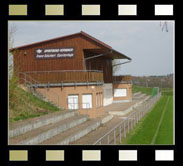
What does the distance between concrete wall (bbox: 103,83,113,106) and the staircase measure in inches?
635

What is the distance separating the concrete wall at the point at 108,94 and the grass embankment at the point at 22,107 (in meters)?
14.3

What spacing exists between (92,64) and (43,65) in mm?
4843

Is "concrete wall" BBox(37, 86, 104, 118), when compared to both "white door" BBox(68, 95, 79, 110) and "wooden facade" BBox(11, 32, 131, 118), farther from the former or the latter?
"white door" BBox(68, 95, 79, 110)

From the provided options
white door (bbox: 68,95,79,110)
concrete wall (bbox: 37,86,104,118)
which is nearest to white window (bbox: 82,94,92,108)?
concrete wall (bbox: 37,86,104,118)

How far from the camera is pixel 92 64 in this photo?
2778 centimetres

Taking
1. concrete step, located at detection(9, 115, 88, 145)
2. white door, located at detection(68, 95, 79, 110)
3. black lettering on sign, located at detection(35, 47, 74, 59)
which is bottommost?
concrete step, located at detection(9, 115, 88, 145)

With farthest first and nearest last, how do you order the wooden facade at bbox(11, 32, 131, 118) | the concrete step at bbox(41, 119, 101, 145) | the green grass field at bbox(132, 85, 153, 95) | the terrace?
the green grass field at bbox(132, 85, 153, 95) < the terrace < the wooden facade at bbox(11, 32, 131, 118) < the concrete step at bbox(41, 119, 101, 145)

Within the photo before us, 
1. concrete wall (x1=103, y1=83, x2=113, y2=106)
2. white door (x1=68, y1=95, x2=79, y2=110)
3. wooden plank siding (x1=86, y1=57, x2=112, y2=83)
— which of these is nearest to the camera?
white door (x1=68, y1=95, x2=79, y2=110)

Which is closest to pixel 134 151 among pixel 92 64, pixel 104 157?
pixel 104 157

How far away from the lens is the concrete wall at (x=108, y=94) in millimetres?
34147

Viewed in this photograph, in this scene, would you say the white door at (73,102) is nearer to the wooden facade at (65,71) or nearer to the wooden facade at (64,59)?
the wooden facade at (65,71)

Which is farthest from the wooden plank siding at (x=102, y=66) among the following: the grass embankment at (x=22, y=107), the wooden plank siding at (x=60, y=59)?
the grass embankment at (x=22, y=107)

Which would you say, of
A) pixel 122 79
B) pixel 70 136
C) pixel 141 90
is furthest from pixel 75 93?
pixel 141 90

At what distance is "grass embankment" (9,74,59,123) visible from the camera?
49.2 feet
